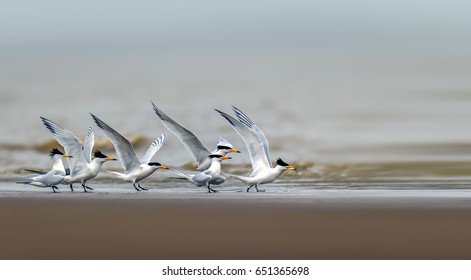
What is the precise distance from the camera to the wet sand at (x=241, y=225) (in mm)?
8875

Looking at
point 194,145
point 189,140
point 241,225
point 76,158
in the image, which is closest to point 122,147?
point 76,158

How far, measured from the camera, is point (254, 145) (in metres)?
15.7

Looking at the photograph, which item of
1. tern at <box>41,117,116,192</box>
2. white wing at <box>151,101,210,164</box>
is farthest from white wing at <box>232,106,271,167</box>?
tern at <box>41,117,116,192</box>

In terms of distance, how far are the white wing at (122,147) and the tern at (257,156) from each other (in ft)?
5.45

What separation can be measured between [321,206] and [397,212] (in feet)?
3.52

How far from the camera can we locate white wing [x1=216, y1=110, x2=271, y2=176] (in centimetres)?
1560

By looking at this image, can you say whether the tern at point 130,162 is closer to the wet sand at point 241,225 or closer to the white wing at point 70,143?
the white wing at point 70,143

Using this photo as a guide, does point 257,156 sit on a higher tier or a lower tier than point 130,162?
lower

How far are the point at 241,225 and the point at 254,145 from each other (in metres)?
5.24

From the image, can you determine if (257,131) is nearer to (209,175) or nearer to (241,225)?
(209,175)

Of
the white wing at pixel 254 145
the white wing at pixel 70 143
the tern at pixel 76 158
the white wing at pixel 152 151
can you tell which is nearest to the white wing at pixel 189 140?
the white wing at pixel 152 151

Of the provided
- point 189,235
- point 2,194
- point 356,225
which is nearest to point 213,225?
point 189,235

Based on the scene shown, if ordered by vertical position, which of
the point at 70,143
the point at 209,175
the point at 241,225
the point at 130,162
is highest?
the point at 70,143

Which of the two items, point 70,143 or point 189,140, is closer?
point 70,143
